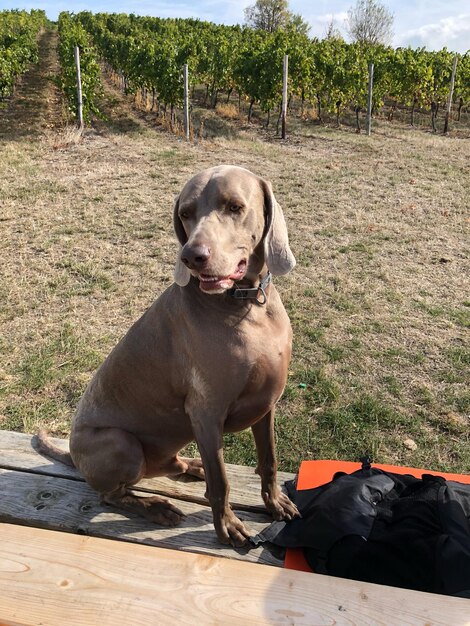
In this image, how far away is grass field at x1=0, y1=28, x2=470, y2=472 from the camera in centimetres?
392

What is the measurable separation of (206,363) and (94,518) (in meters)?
1.05

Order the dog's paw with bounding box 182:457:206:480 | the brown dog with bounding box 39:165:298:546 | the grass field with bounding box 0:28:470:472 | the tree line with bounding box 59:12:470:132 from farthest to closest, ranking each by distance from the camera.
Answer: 1. the tree line with bounding box 59:12:470:132
2. the grass field with bounding box 0:28:470:472
3. the dog's paw with bounding box 182:457:206:480
4. the brown dog with bounding box 39:165:298:546

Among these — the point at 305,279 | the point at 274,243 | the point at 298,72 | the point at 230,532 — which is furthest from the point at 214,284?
the point at 298,72

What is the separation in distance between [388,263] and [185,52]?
11751 millimetres

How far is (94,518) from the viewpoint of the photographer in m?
2.54

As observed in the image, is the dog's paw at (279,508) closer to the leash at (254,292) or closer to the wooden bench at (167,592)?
the wooden bench at (167,592)

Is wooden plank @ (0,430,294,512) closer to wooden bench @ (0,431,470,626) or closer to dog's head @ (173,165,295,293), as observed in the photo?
wooden bench @ (0,431,470,626)

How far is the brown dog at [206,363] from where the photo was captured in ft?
6.70

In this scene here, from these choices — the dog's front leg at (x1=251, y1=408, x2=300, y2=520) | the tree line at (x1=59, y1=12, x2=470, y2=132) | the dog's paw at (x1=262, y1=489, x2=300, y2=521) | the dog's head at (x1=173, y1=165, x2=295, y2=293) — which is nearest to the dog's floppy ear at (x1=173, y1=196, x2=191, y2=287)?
the dog's head at (x1=173, y1=165, x2=295, y2=293)

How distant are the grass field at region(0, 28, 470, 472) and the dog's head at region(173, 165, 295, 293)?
1849 mm

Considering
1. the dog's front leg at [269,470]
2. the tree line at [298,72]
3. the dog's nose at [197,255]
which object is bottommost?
the dog's front leg at [269,470]

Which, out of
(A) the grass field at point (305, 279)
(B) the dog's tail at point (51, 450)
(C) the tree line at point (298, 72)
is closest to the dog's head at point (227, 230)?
(B) the dog's tail at point (51, 450)

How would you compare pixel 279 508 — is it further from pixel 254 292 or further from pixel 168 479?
pixel 254 292

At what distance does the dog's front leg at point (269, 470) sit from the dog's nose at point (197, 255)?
88cm
